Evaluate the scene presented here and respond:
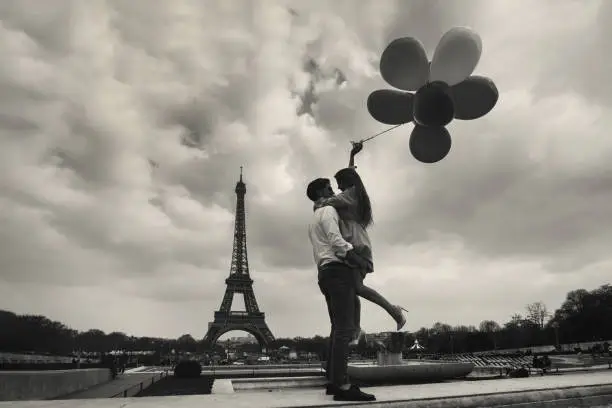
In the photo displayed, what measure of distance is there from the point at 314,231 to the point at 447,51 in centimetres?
259

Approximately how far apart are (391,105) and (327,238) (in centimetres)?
231

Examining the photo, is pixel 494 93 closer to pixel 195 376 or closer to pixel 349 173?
pixel 349 173

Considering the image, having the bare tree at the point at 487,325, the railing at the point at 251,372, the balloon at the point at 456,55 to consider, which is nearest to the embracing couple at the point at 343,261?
the balloon at the point at 456,55

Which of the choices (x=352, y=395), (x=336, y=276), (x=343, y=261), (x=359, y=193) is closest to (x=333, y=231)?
(x=343, y=261)

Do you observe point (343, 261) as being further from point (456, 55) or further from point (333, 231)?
point (456, 55)

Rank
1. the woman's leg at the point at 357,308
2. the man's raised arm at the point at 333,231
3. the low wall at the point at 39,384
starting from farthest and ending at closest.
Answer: the low wall at the point at 39,384, the woman's leg at the point at 357,308, the man's raised arm at the point at 333,231

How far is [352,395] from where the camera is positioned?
3.03m

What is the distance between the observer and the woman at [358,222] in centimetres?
393

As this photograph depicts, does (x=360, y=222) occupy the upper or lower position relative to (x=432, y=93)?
lower

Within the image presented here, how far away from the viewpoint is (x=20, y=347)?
65.2m

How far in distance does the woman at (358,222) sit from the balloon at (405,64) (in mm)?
1385

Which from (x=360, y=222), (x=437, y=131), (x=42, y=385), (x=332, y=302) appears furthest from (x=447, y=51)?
(x=42, y=385)

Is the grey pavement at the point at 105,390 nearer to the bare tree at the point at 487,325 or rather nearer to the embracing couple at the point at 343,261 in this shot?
the embracing couple at the point at 343,261

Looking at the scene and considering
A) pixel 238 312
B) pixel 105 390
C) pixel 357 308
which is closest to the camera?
pixel 357 308
